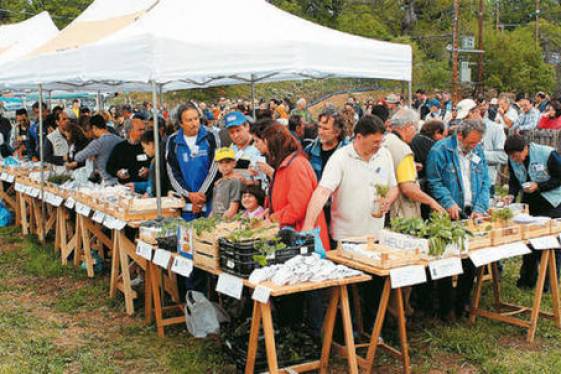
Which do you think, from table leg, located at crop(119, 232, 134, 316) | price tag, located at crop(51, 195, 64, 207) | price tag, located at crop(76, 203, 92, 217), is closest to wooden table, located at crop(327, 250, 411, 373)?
table leg, located at crop(119, 232, 134, 316)

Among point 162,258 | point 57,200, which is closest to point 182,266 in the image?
point 162,258

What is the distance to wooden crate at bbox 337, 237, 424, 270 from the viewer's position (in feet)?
13.1

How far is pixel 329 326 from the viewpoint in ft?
13.8

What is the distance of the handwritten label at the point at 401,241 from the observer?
4145mm

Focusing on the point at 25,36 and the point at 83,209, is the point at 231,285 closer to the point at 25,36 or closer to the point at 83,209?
the point at 83,209

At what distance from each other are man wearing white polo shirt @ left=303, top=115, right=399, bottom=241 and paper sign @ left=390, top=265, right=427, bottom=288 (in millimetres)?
668

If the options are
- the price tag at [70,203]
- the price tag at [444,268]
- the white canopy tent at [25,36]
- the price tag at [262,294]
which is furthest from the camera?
the white canopy tent at [25,36]

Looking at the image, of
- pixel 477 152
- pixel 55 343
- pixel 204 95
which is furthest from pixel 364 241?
pixel 204 95

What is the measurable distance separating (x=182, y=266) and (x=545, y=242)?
2642mm

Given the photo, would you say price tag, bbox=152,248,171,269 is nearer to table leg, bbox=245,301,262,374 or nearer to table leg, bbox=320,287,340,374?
table leg, bbox=245,301,262,374

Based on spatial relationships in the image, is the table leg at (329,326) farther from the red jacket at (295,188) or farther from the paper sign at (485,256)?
the paper sign at (485,256)

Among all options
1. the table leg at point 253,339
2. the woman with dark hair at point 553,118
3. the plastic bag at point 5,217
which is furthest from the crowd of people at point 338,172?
the woman with dark hair at point 553,118

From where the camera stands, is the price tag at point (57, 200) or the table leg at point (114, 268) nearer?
the table leg at point (114, 268)

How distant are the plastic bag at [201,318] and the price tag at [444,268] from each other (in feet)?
5.36
